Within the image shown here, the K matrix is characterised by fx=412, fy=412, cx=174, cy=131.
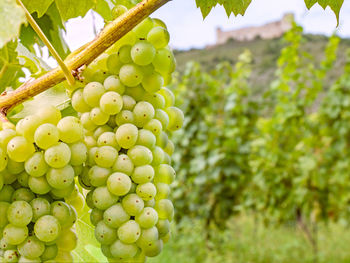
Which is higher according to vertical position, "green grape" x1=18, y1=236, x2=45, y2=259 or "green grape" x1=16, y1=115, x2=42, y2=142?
"green grape" x1=16, y1=115, x2=42, y2=142

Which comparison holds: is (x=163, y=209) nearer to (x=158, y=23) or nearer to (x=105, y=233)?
(x=105, y=233)

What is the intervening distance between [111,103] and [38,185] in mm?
155

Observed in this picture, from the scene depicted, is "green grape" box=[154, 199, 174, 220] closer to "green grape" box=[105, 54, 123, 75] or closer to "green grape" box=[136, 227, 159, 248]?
"green grape" box=[136, 227, 159, 248]

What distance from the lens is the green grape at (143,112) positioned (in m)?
0.62

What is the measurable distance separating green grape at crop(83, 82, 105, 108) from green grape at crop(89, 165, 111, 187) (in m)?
0.10

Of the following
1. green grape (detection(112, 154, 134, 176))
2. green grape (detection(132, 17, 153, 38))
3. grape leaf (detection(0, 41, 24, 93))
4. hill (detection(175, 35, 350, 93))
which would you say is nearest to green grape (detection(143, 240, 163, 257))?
green grape (detection(112, 154, 134, 176))

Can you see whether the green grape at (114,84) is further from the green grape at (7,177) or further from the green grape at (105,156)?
the green grape at (7,177)

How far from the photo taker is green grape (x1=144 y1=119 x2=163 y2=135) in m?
0.63

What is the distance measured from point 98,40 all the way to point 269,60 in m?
17.8

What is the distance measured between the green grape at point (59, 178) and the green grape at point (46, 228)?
0.05 meters

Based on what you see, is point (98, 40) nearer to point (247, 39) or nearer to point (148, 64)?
point (148, 64)

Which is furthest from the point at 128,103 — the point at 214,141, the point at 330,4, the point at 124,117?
the point at 214,141

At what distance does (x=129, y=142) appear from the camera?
0.60m

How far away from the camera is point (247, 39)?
2758 centimetres
